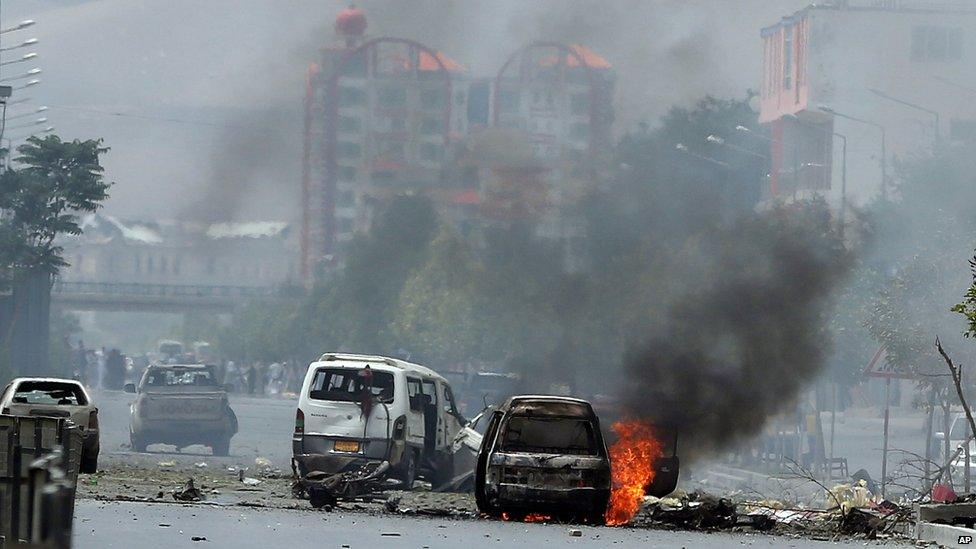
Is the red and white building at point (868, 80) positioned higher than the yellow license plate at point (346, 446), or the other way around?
the red and white building at point (868, 80)

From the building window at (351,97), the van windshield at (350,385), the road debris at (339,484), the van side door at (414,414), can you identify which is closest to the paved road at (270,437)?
the van windshield at (350,385)

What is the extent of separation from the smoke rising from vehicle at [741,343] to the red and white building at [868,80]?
42.5 metres

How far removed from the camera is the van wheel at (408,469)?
26812mm

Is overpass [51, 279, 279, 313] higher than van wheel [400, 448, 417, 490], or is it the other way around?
overpass [51, 279, 279, 313]

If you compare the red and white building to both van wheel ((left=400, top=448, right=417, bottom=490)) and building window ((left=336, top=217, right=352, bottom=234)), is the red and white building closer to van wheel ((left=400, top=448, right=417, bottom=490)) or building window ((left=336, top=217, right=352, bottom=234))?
van wheel ((left=400, top=448, right=417, bottom=490))

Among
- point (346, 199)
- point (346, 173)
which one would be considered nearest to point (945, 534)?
point (346, 199)

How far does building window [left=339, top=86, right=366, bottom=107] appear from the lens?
185000 mm

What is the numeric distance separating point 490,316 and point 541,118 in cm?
4960

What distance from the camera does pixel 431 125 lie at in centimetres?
16525

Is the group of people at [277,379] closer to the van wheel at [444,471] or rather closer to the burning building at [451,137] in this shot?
the burning building at [451,137]

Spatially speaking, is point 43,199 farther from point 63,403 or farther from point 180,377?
point 63,403

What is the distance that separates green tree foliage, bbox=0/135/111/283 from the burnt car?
41555 mm

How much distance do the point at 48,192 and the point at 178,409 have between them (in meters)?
26.1

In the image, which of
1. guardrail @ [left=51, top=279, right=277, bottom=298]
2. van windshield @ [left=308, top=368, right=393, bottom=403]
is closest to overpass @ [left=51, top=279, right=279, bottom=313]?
guardrail @ [left=51, top=279, right=277, bottom=298]
